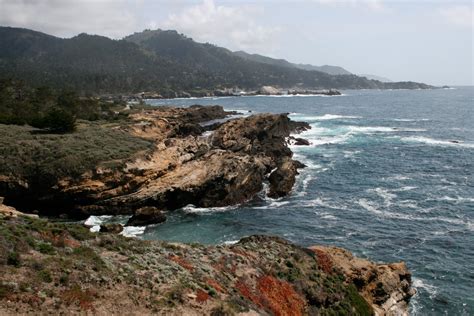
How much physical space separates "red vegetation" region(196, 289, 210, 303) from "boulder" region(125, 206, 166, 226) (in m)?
25.6

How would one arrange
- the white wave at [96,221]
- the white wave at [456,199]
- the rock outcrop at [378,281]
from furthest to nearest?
the white wave at [456,199] < the white wave at [96,221] < the rock outcrop at [378,281]

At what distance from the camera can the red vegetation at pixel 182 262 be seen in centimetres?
2475

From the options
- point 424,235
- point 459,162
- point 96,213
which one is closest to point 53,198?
point 96,213

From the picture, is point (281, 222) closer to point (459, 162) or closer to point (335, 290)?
point (335, 290)

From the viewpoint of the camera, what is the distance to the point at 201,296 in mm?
21578

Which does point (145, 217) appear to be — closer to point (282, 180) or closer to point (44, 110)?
point (282, 180)

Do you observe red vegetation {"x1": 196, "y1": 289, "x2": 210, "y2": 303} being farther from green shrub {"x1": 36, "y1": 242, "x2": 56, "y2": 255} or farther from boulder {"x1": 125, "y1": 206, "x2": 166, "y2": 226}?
boulder {"x1": 125, "y1": 206, "x2": 166, "y2": 226}

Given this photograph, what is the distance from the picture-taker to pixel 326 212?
51656 mm

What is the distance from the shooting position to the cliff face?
1880 cm

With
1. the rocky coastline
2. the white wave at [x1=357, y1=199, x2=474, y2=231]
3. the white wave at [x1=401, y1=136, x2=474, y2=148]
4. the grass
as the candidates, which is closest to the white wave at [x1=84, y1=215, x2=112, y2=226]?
the rocky coastline

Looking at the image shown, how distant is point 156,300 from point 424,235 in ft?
110

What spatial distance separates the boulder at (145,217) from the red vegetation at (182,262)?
70.1ft

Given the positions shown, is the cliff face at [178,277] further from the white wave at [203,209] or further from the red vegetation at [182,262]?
the white wave at [203,209]

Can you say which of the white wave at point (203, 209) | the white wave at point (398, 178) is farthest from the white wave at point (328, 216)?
the white wave at point (398, 178)
